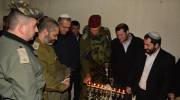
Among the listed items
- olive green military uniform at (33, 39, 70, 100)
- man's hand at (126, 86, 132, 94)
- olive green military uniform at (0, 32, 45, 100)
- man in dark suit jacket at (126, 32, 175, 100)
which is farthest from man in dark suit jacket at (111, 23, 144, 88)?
olive green military uniform at (0, 32, 45, 100)

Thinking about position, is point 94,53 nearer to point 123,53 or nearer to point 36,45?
point 123,53

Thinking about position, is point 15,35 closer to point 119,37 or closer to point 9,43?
point 9,43

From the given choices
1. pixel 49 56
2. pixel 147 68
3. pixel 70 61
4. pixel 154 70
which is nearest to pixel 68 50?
pixel 70 61

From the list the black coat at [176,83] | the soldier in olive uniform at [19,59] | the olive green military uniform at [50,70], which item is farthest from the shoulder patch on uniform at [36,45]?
the black coat at [176,83]

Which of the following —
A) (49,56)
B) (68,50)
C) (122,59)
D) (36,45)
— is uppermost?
(36,45)

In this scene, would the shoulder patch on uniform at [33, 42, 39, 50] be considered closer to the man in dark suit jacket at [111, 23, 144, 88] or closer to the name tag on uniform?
the name tag on uniform

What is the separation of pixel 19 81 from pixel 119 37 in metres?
2.78

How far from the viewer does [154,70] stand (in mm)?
4152

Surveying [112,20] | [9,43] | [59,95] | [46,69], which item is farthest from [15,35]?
[112,20]

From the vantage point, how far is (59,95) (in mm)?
3641

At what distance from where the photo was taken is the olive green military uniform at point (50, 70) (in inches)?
127

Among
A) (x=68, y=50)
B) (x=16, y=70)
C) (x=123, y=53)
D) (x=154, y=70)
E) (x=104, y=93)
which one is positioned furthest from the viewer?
(x=123, y=53)

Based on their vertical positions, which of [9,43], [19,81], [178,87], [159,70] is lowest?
[178,87]

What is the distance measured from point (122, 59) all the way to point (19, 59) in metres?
2.79
